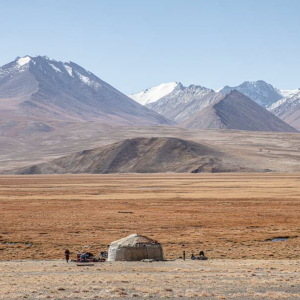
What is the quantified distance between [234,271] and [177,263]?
5.89m

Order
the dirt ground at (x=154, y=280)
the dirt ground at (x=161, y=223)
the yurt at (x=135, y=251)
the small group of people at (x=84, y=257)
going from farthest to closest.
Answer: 1. the dirt ground at (x=161, y=223)
2. the yurt at (x=135, y=251)
3. the small group of people at (x=84, y=257)
4. the dirt ground at (x=154, y=280)

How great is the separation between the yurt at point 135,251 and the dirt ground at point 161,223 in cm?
273

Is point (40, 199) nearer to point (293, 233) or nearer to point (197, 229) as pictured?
point (197, 229)

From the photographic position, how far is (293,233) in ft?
206

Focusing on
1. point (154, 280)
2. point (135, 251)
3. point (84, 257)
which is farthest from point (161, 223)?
point (154, 280)

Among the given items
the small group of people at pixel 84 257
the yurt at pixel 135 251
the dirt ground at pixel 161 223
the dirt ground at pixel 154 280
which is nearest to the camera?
the dirt ground at pixel 154 280

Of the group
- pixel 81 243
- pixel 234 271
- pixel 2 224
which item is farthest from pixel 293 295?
pixel 2 224

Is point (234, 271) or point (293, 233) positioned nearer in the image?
point (234, 271)

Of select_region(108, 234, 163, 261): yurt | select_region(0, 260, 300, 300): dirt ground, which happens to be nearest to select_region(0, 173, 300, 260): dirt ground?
select_region(108, 234, 163, 261): yurt

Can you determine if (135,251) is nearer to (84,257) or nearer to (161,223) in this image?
(84,257)

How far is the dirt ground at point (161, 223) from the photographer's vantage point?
53.4 meters

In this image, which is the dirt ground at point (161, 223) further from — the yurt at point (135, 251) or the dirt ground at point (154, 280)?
the dirt ground at point (154, 280)

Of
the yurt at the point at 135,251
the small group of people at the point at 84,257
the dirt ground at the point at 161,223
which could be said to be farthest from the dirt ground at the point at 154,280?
the dirt ground at the point at 161,223

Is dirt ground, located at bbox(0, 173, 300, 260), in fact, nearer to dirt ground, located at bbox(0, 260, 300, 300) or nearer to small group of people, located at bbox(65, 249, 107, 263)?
small group of people, located at bbox(65, 249, 107, 263)
